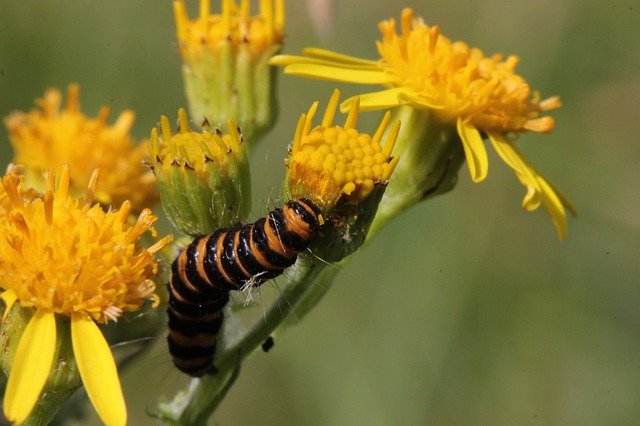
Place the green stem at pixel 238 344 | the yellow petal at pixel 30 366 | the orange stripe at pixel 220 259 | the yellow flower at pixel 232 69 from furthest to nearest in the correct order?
the yellow flower at pixel 232 69 → the green stem at pixel 238 344 → the orange stripe at pixel 220 259 → the yellow petal at pixel 30 366

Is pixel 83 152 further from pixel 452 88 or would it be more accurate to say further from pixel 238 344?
pixel 452 88

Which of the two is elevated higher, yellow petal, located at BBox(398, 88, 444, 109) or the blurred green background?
yellow petal, located at BBox(398, 88, 444, 109)

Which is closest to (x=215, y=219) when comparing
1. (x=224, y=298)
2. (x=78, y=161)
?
(x=224, y=298)

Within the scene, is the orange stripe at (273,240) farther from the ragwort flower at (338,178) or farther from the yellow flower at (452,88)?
the yellow flower at (452,88)

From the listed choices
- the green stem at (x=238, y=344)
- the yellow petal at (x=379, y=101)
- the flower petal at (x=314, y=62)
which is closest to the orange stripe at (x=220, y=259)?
the green stem at (x=238, y=344)

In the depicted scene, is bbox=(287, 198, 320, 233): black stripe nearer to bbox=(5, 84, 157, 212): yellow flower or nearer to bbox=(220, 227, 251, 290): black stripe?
bbox=(220, 227, 251, 290): black stripe

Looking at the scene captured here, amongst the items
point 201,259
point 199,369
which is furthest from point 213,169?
point 199,369

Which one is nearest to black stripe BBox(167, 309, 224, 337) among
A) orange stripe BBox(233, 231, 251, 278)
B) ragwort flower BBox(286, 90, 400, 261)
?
orange stripe BBox(233, 231, 251, 278)
